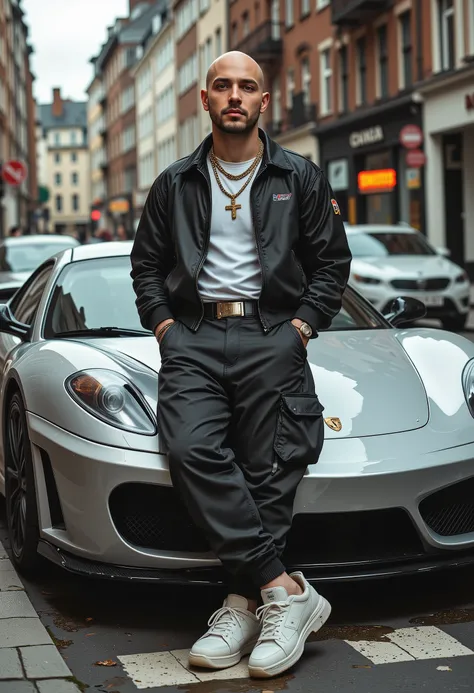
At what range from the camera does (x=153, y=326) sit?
14.2 feet

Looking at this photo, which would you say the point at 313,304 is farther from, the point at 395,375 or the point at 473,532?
the point at 473,532

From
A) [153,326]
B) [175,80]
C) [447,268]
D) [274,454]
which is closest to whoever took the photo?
[274,454]

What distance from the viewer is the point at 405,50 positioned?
30.9 metres

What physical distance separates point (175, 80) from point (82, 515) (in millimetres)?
68112

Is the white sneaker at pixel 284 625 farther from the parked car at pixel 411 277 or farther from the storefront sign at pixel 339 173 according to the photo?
the storefront sign at pixel 339 173

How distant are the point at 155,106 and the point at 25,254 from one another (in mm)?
65258

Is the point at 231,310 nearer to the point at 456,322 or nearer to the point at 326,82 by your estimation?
the point at 456,322

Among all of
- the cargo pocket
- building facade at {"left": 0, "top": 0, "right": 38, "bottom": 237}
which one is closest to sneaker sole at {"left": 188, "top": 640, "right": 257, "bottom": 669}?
the cargo pocket

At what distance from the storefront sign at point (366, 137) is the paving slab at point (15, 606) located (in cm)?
2907

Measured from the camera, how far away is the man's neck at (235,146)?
427 cm

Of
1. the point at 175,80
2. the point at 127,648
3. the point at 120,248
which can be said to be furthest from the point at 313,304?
the point at 175,80

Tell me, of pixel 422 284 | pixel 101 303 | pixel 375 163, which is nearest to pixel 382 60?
pixel 375 163

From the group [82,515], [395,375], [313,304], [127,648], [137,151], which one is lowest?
[127,648]

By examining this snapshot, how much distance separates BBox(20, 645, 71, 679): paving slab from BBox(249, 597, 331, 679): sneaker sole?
557 millimetres
